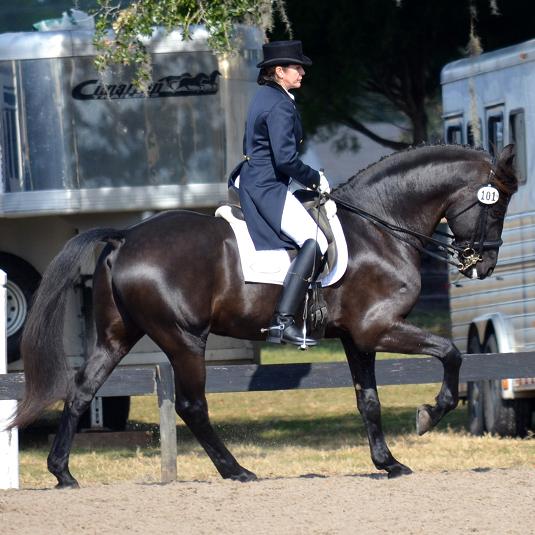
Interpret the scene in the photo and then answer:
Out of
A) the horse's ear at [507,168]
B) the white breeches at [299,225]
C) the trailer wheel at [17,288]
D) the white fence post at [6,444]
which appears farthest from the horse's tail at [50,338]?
the trailer wheel at [17,288]

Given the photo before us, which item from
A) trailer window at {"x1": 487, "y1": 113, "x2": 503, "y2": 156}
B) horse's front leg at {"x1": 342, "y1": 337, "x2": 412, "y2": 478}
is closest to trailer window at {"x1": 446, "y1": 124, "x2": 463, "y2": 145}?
trailer window at {"x1": 487, "y1": 113, "x2": 503, "y2": 156}

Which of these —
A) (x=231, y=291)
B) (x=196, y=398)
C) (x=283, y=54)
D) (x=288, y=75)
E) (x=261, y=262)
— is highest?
(x=283, y=54)

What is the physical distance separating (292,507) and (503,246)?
5.05 meters

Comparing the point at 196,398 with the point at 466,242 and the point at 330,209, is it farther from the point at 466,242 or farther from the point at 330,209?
the point at 466,242

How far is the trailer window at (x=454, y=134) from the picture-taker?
1262cm

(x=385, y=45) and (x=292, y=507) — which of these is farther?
(x=385, y=45)

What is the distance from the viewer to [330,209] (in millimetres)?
8109

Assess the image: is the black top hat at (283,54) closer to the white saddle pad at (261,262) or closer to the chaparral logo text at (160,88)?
the white saddle pad at (261,262)

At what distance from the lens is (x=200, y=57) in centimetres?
1176

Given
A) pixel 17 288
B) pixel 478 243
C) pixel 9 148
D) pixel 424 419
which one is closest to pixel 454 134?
pixel 9 148

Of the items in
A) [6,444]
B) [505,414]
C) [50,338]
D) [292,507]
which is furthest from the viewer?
[505,414]

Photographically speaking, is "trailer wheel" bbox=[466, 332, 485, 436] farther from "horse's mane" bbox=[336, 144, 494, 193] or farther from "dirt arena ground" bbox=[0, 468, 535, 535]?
"horse's mane" bbox=[336, 144, 494, 193]

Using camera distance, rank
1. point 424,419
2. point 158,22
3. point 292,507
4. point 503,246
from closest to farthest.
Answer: point 292,507, point 424,419, point 158,22, point 503,246

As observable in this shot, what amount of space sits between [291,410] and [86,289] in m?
4.12
